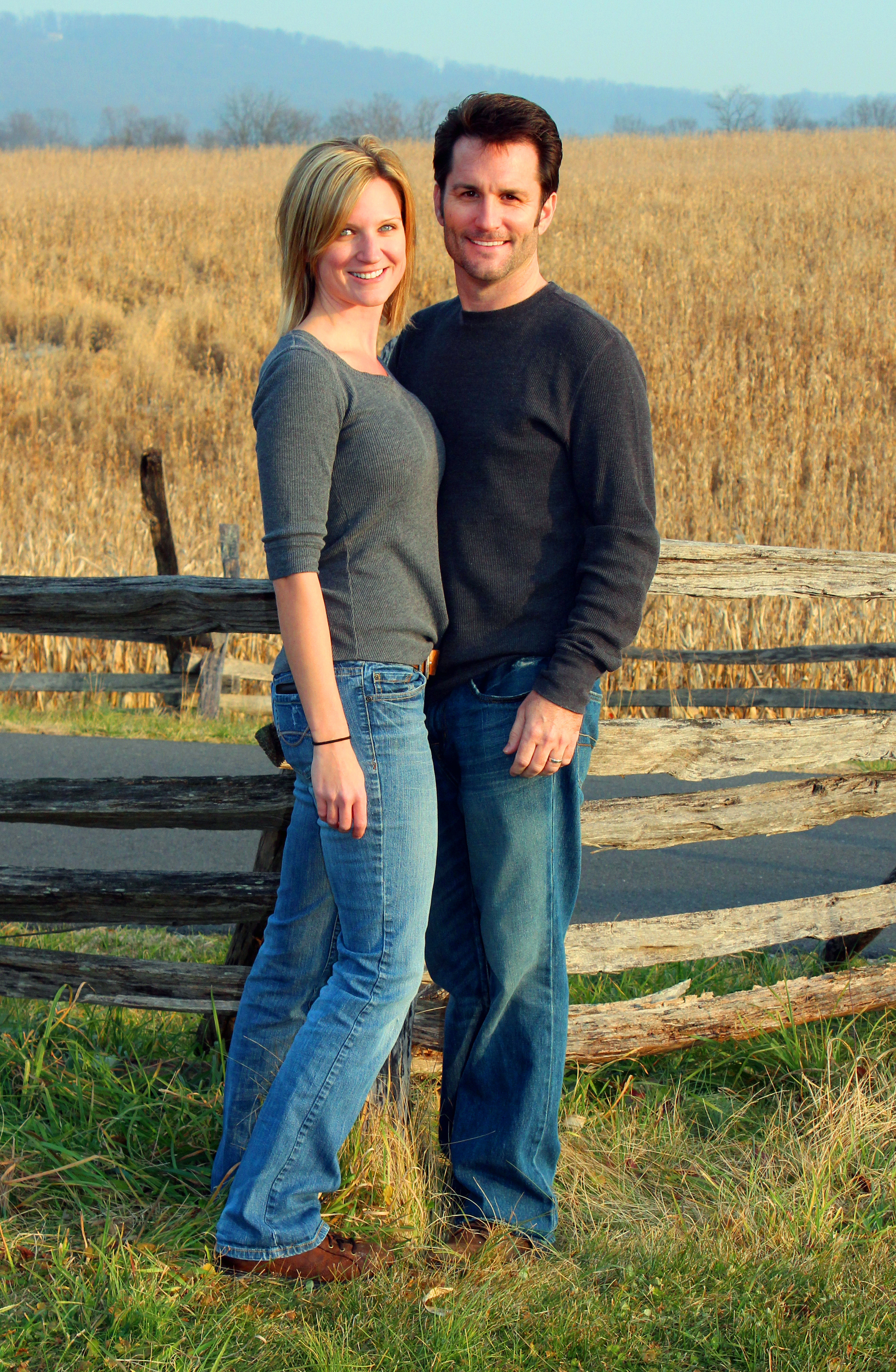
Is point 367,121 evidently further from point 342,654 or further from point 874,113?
point 342,654

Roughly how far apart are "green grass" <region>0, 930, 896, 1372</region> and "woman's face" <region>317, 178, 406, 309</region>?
6.17 ft

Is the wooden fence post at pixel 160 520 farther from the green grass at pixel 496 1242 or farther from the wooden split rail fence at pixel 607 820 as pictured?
the green grass at pixel 496 1242

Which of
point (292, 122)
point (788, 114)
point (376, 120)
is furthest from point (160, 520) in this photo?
point (788, 114)

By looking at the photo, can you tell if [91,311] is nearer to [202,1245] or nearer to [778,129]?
[202,1245]

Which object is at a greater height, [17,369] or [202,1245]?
[17,369]

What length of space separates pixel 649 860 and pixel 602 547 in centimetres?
392

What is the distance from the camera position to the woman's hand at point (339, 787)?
6.93 ft

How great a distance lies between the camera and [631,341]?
61.5ft

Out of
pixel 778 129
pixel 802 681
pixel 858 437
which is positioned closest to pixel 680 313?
pixel 858 437

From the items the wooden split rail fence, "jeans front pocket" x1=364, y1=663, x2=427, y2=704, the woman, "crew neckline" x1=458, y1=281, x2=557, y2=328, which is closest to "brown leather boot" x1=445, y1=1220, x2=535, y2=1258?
the woman

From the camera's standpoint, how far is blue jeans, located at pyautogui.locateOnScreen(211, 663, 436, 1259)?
2180 mm

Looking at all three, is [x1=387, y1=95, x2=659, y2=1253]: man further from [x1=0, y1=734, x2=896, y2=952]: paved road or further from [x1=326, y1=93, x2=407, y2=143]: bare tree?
[x1=326, y1=93, x2=407, y2=143]: bare tree

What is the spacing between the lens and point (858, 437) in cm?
1498

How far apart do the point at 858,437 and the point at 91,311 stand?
1522 centimetres
